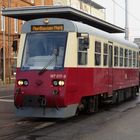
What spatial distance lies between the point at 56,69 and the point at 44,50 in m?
0.88

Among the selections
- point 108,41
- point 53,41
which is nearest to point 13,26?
point 108,41

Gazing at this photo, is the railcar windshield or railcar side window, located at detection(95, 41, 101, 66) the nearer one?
the railcar windshield

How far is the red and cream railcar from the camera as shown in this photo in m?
15.8

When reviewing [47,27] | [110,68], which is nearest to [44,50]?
[47,27]

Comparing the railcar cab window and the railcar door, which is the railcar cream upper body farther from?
the railcar door

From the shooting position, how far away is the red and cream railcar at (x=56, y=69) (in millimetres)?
15773

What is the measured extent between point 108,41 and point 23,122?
5.54 m

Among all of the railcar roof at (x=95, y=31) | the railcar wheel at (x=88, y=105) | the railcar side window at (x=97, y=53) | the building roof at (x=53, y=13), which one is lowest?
the railcar wheel at (x=88, y=105)

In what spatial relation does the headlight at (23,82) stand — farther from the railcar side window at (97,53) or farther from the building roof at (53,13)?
the building roof at (53,13)

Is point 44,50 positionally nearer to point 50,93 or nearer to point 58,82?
point 58,82

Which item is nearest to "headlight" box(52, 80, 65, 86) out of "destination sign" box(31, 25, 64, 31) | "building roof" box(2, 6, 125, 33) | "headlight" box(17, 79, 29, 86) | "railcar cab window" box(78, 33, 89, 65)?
"headlight" box(17, 79, 29, 86)

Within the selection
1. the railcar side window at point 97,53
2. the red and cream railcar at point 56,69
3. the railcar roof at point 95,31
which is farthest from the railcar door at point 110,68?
the red and cream railcar at point 56,69

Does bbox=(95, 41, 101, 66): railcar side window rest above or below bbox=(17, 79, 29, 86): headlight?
above

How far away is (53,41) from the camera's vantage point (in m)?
16.5
